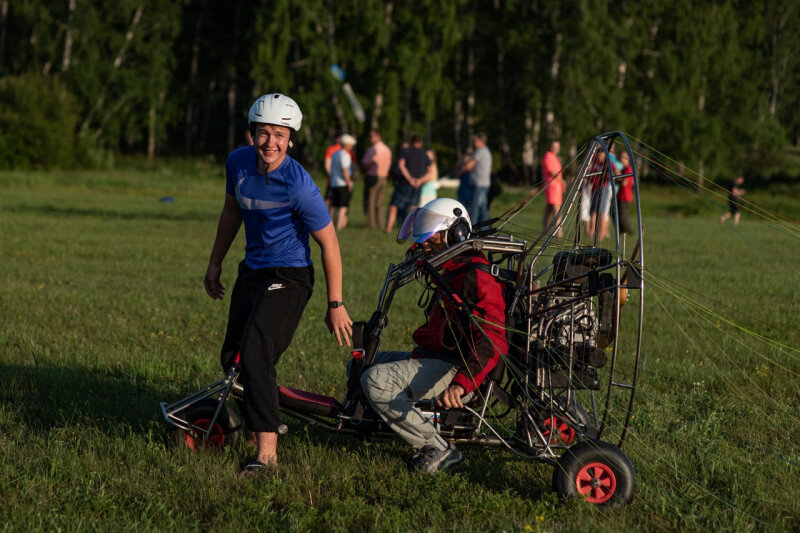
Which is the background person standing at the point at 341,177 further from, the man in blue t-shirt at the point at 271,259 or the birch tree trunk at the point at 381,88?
the birch tree trunk at the point at 381,88

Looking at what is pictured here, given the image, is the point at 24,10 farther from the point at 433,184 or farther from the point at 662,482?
the point at 662,482

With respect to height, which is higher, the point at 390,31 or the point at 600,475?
the point at 390,31

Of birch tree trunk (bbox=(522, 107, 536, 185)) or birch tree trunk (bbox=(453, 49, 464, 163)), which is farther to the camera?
birch tree trunk (bbox=(453, 49, 464, 163))

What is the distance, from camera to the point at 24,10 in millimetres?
44125

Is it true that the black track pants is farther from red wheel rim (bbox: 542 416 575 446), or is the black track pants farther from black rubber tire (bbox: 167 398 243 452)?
red wheel rim (bbox: 542 416 575 446)

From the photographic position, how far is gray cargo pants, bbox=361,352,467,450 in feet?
16.4

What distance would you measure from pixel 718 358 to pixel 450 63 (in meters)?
42.6

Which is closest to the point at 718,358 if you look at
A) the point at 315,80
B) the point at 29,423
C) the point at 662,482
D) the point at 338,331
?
the point at 662,482

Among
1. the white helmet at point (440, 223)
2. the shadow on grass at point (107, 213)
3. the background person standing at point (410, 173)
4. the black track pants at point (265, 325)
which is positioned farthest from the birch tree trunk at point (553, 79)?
the black track pants at point (265, 325)

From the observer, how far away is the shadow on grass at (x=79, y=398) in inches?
231

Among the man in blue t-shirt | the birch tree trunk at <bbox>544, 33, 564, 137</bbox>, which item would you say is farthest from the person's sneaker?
the birch tree trunk at <bbox>544, 33, 564, 137</bbox>

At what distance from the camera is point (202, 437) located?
214 inches

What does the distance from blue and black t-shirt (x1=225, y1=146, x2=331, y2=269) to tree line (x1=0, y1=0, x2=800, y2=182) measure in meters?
38.4

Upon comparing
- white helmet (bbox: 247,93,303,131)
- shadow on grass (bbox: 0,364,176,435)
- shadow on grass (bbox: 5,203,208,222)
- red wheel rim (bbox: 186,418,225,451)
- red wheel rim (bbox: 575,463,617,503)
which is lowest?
shadow on grass (bbox: 5,203,208,222)
